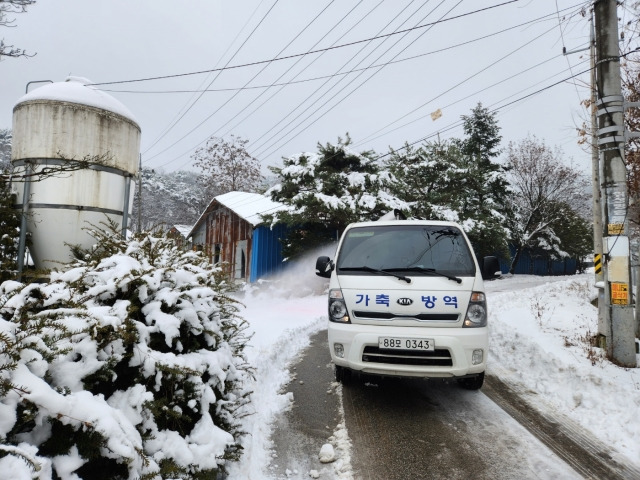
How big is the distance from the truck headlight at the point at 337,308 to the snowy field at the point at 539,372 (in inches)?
46.7

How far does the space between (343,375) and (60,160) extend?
243 inches

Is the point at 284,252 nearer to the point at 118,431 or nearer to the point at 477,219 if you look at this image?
the point at 477,219

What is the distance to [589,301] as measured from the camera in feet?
33.1

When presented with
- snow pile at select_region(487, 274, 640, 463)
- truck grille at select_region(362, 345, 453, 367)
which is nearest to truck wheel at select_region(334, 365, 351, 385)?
truck grille at select_region(362, 345, 453, 367)

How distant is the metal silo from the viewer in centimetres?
664

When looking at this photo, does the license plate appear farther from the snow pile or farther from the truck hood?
the snow pile

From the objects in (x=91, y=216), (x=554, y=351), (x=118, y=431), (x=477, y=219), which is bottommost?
(x=554, y=351)

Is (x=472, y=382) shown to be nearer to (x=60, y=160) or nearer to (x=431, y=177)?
(x=60, y=160)

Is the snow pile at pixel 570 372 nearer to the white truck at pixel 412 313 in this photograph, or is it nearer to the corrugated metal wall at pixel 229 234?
the white truck at pixel 412 313

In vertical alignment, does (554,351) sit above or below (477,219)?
below

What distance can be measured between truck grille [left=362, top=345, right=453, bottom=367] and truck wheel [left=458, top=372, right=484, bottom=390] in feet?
3.63

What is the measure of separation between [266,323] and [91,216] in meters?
4.74

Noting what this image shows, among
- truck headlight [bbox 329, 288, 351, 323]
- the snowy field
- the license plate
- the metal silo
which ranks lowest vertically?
the snowy field

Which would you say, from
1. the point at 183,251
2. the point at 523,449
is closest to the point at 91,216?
the point at 183,251
